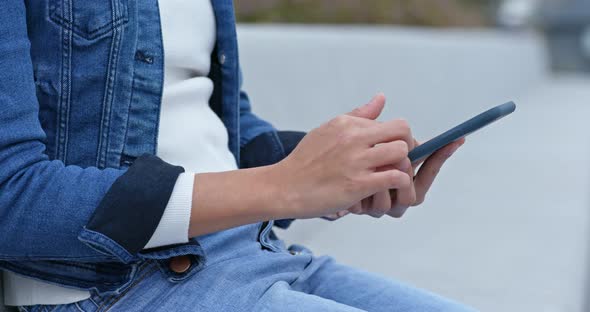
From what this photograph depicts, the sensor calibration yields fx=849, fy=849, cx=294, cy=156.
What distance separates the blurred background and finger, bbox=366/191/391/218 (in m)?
1.12

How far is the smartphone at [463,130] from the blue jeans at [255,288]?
0.20 meters

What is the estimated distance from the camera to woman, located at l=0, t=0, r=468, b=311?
0.87m

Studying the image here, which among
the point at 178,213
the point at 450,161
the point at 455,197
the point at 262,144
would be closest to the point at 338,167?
the point at 178,213

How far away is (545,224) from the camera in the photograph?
3037mm

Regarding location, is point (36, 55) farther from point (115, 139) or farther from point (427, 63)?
point (427, 63)

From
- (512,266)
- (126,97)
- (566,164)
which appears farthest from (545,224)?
(126,97)

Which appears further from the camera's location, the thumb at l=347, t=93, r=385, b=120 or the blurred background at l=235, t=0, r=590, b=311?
the blurred background at l=235, t=0, r=590, b=311

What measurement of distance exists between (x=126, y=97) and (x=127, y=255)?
196 millimetres

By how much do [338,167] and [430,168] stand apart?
30 cm

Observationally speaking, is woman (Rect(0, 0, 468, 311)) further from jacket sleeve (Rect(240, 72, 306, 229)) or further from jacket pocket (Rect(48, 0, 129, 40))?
jacket sleeve (Rect(240, 72, 306, 229))

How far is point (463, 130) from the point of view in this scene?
3.18 feet

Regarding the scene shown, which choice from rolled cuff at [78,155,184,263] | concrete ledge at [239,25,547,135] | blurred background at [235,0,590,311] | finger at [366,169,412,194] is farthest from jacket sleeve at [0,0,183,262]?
concrete ledge at [239,25,547,135]

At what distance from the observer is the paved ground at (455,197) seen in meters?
2.39

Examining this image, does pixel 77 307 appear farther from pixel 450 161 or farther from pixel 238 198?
pixel 450 161
